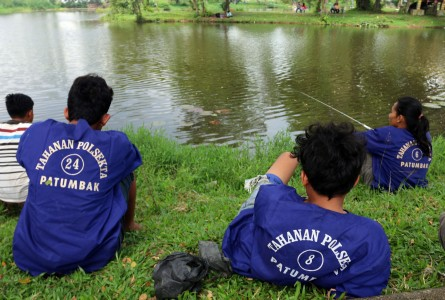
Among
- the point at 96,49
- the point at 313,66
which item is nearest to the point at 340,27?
the point at 313,66

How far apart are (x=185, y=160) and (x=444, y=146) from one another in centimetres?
422

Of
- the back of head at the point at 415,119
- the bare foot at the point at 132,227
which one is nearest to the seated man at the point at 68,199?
the bare foot at the point at 132,227

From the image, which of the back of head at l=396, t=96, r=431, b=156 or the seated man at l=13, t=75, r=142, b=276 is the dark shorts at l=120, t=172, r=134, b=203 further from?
the back of head at l=396, t=96, r=431, b=156

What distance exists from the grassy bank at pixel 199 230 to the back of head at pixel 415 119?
567 mm

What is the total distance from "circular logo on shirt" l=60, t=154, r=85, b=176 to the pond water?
17.3ft

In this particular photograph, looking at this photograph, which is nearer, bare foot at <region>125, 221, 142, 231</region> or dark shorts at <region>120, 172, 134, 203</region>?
dark shorts at <region>120, 172, 134, 203</region>

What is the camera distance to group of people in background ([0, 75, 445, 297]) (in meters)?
1.87

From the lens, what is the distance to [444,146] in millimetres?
6059

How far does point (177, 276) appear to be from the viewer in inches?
83.2

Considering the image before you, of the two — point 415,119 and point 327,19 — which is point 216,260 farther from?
point 327,19

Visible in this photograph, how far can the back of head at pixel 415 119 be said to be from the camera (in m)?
3.93

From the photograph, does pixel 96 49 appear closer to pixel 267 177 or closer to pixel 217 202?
pixel 217 202

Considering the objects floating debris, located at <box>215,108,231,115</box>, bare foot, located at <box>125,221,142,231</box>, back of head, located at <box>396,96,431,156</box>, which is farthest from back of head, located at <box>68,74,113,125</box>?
floating debris, located at <box>215,108,231,115</box>

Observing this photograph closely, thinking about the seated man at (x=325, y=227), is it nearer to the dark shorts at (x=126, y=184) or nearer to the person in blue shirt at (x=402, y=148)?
the dark shorts at (x=126, y=184)
